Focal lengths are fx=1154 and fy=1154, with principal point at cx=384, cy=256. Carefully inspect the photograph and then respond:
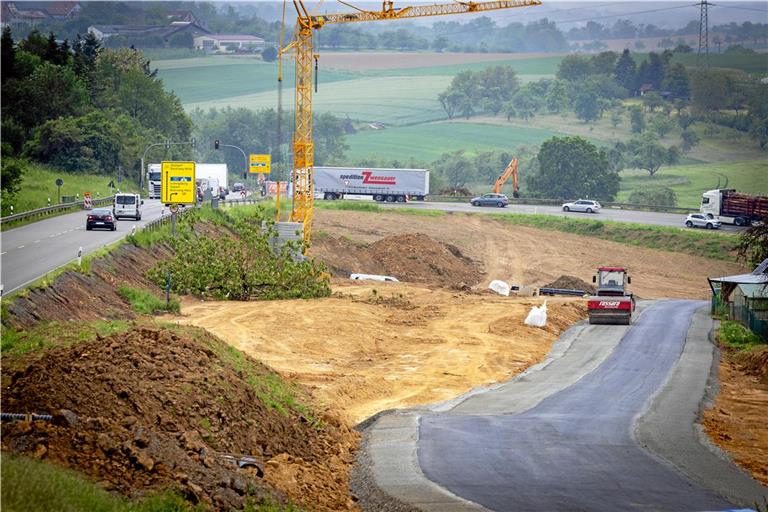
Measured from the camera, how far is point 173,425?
22141 mm

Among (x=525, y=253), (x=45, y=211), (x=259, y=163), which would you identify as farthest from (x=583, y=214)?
(x=45, y=211)

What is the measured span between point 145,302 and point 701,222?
7330 cm

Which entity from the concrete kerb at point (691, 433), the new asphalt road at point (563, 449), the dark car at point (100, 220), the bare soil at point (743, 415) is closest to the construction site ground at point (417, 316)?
the new asphalt road at point (563, 449)

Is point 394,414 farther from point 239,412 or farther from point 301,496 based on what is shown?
point 301,496

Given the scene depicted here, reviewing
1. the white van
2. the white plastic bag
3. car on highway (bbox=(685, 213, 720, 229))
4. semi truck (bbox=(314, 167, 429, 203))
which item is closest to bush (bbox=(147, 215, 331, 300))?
the white plastic bag

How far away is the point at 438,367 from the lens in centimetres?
4041

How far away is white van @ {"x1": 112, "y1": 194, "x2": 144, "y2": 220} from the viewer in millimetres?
77125

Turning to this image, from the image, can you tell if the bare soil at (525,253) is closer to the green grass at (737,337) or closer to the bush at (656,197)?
the green grass at (737,337)

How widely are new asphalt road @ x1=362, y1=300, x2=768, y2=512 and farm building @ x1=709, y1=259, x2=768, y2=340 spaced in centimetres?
1055

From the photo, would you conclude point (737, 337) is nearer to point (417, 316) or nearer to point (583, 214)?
point (417, 316)

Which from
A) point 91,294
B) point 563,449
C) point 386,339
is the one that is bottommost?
point 386,339

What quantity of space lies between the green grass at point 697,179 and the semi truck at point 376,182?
36542mm

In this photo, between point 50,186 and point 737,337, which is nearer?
point 737,337

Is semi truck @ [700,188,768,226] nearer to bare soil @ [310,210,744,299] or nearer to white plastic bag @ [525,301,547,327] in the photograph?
bare soil @ [310,210,744,299]
